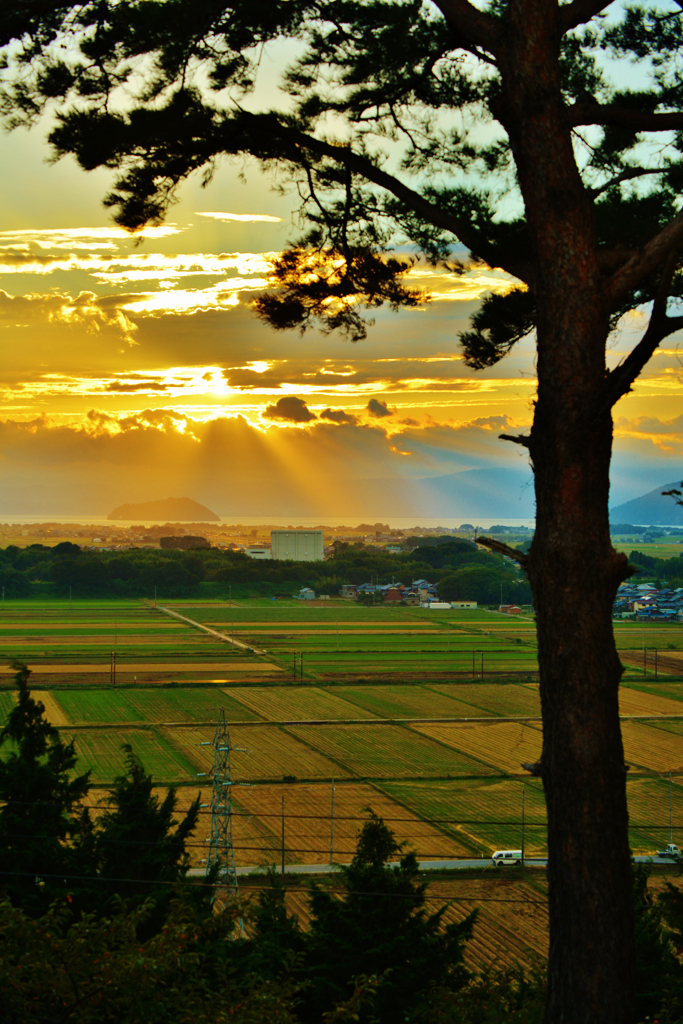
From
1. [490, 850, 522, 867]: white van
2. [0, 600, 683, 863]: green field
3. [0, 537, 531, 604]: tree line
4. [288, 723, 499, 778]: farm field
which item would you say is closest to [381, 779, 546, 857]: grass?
[0, 600, 683, 863]: green field

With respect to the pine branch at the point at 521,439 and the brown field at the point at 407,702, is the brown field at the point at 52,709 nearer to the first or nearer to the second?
the brown field at the point at 407,702

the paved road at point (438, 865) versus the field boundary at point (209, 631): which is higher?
the field boundary at point (209, 631)

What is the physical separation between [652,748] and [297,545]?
69851 mm

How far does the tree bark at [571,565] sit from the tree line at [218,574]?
6773 centimetres

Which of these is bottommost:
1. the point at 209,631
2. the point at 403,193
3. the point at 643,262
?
the point at 209,631

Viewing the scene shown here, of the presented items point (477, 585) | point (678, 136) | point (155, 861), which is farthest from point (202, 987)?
point (477, 585)

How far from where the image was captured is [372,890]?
7133mm

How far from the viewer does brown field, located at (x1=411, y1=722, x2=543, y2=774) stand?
24872mm

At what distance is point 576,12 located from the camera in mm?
4332

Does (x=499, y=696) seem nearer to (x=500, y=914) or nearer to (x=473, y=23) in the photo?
(x=500, y=914)

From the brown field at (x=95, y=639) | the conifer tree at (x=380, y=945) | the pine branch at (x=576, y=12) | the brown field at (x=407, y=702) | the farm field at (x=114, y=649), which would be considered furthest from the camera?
the brown field at (x=95, y=639)

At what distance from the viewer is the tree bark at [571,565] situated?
3584 millimetres

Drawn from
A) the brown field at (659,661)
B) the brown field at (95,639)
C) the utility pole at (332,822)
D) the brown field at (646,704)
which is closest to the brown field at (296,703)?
the brown field at (646,704)

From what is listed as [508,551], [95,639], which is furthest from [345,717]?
[508,551]
